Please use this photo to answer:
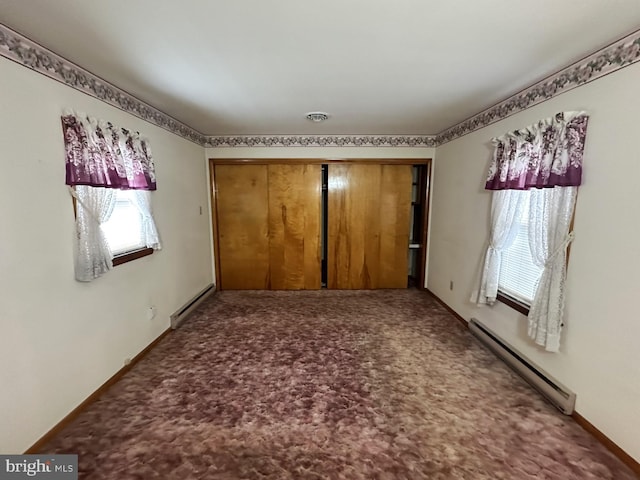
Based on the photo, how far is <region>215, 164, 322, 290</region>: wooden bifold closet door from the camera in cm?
421

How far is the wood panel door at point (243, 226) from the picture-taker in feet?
13.9

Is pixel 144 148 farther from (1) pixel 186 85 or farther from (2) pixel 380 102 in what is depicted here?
(2) pixel 380 102

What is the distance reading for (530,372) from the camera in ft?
7.21

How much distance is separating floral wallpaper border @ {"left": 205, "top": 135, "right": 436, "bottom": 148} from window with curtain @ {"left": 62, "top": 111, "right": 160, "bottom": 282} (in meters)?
1.63

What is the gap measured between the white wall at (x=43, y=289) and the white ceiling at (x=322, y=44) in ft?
1.28

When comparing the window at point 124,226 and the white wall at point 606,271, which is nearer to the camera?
the white wall at point 606,271

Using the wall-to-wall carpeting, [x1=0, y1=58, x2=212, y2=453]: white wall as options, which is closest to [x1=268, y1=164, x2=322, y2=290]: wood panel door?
the wall-to-wall carpeting

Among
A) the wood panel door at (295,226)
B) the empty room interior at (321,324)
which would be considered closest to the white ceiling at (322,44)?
the empty room interior at (321,324)

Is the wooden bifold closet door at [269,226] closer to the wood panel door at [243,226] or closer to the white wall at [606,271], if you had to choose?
the wood panel door at [243,226]

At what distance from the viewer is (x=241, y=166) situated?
4199 millimetres

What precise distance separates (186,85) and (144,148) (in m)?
0.73

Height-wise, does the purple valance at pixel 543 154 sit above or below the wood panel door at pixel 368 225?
above

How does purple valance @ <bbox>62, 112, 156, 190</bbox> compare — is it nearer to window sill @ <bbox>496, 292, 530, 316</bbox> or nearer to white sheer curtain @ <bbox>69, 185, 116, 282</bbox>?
white sheer curtain @ <bbox>69, 185, 116, 282</bbox>

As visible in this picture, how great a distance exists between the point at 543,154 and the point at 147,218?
325cm
